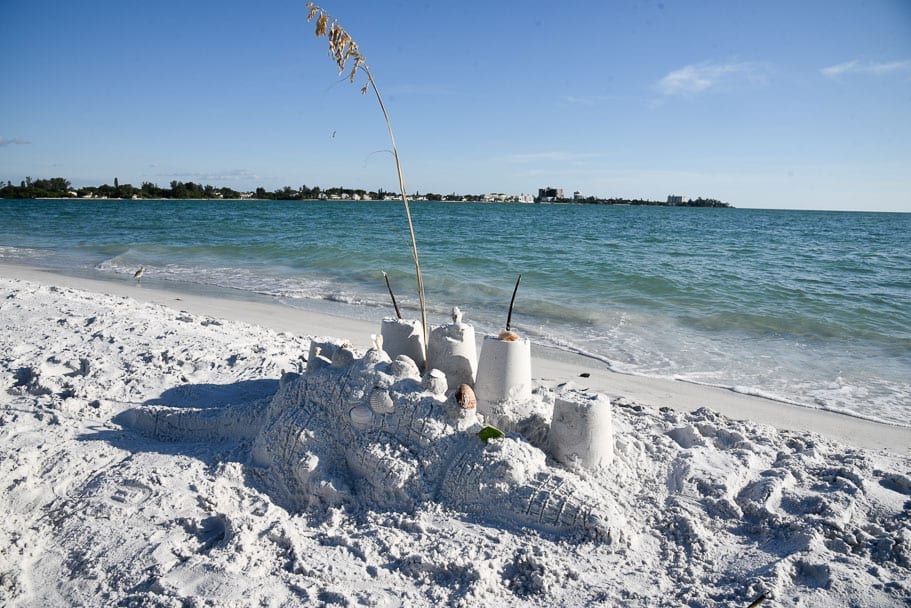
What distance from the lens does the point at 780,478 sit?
3594 millimetres

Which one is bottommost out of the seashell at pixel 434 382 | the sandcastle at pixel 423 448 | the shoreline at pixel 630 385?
the shoreline at pixel 630 385

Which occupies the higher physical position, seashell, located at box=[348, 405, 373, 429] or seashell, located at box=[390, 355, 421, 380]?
seashell, located at box=[390, 355, 421, 380]

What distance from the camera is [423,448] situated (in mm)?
3213

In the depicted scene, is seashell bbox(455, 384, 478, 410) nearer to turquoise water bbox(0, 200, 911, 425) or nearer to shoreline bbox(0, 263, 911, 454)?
shoreline bbox(0, 263, 911, 454)

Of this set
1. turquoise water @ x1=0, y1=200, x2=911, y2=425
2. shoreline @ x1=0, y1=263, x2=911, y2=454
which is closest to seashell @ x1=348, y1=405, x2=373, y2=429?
shoreline @ x1=0, y1=263, x2=911, y2=454

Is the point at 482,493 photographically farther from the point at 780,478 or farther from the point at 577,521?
the point at 780,478

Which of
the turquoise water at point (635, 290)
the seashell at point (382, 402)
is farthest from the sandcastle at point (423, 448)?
the turquoise water at point (635, 290)

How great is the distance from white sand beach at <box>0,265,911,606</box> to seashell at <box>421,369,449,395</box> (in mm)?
451

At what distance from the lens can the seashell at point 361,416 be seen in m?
3.28

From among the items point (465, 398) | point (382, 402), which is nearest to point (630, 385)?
point (465, 398)

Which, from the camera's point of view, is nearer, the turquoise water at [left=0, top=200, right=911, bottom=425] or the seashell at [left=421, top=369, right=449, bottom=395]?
the seashell at [left=421, top=369, right=449, bottom=395]

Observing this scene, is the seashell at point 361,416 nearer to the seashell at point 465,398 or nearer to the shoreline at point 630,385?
the seashell at point 465,398

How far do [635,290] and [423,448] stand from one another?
9924 millimetres

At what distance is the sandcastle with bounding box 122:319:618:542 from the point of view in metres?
3.04
